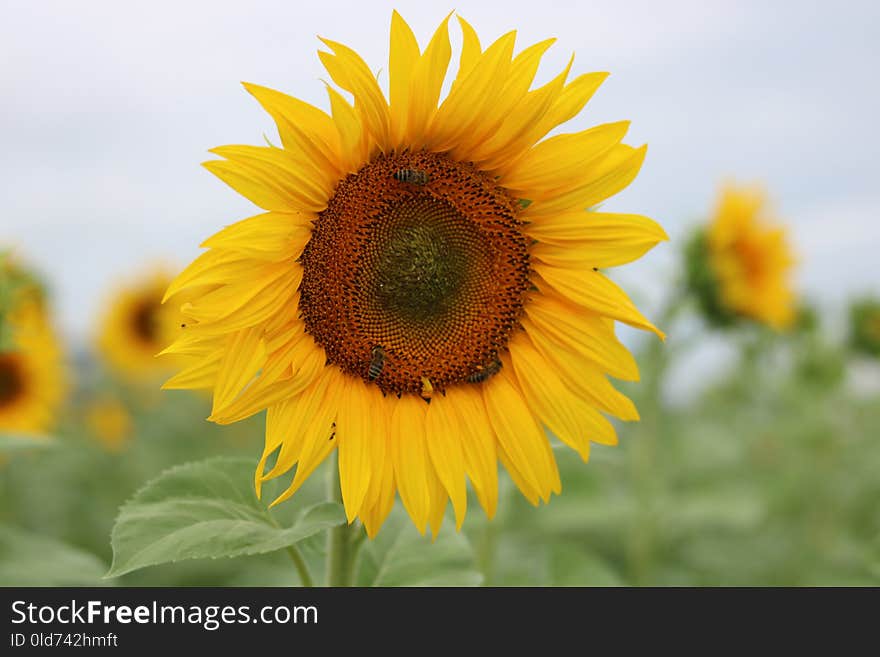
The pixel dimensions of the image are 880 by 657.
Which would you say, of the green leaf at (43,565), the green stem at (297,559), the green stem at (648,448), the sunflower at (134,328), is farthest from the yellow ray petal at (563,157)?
the sunflower at (134,328)

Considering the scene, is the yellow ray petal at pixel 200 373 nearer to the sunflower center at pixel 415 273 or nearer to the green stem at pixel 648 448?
the sunflower center at pixel 415 273

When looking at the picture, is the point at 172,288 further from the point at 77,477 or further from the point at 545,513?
the point at 77,477

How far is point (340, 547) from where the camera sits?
6.32ft

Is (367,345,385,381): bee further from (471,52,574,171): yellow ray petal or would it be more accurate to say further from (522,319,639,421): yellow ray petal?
(471,52,574,171): yellow ray petal

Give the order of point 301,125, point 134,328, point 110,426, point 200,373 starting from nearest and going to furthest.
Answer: point 301,125 < point 200,373 < point 110,426 < point 134,328

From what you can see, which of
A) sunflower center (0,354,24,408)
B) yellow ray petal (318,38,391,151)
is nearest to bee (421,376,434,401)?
yellow ray petal (318,38,391,151)

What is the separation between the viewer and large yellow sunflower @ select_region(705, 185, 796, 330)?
14.9 feet

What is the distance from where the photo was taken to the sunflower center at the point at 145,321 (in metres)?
7.00

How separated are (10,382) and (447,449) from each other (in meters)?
3.68

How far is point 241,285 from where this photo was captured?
171 centimetres

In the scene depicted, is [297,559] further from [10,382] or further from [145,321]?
[145,321]

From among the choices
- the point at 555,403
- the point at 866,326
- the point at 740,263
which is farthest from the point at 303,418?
the point at 866,326

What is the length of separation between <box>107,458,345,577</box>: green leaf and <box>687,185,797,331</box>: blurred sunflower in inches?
122

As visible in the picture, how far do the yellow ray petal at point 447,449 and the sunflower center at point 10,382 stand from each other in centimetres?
355
